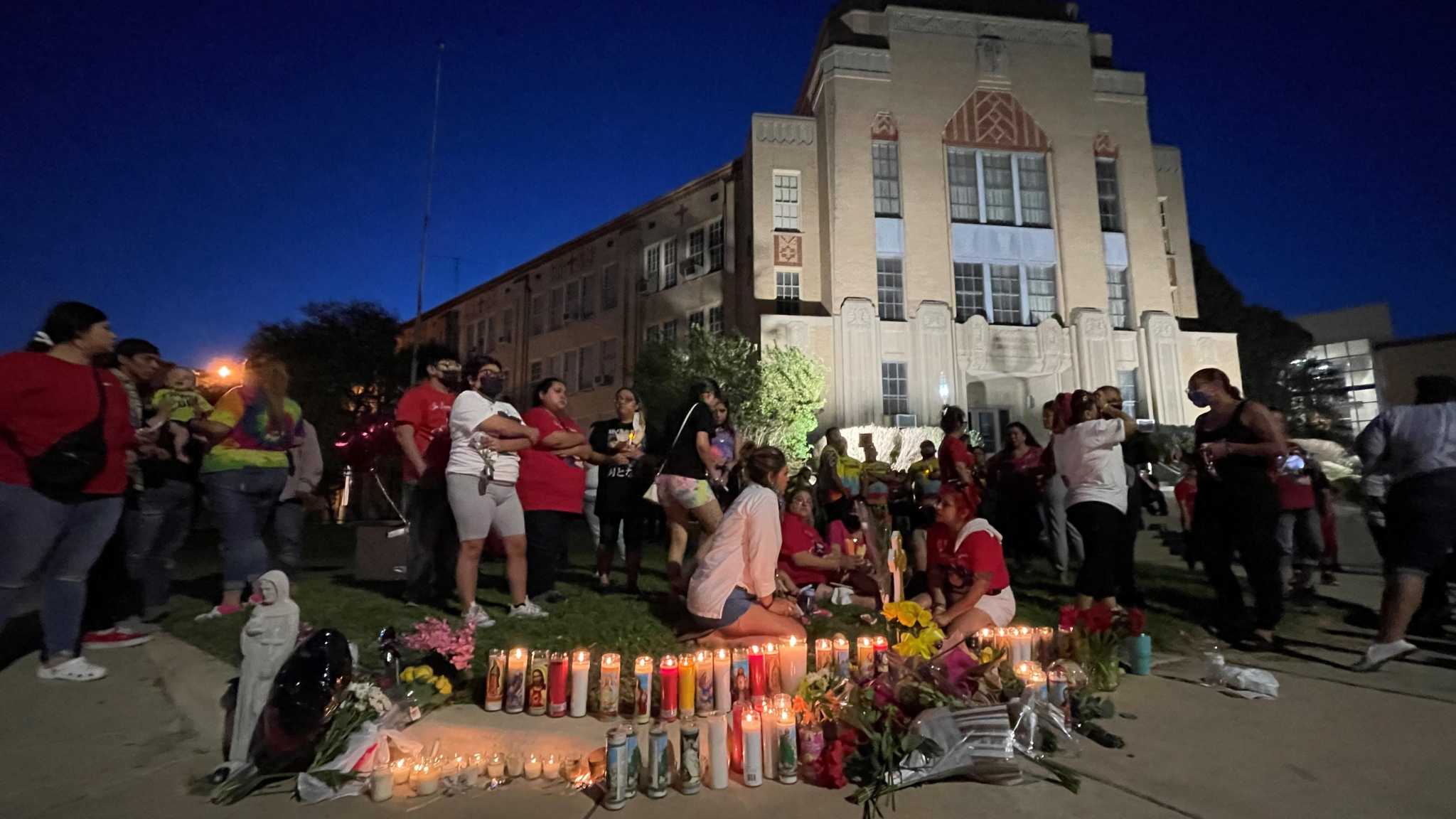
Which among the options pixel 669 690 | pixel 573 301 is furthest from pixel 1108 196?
pixel 669 690

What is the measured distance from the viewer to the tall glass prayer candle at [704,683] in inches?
140

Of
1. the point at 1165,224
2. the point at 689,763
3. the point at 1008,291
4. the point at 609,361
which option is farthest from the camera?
the point at 609,361

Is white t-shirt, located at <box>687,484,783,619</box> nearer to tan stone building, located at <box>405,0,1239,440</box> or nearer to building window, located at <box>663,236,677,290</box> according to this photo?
tan stone building, located at <box>405,0,1239,440</box>

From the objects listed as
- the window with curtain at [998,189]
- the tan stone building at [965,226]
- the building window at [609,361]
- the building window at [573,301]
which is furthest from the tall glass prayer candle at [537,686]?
the building window at [573,301]

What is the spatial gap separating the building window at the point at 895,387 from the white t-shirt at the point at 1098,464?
17.2 m

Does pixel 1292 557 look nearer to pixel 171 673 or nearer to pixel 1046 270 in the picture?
pixel 171 673

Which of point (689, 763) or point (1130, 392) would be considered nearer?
point (689, 763)

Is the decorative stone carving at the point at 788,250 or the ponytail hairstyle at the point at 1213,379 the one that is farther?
the decorative stone carving at the point at 788,250

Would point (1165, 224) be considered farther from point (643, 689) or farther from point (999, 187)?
point (643, 689)

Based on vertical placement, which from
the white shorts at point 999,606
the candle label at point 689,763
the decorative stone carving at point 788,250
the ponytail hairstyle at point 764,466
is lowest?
the candle label at point 689,763

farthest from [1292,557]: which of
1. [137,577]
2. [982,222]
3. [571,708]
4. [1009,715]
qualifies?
[982,222]

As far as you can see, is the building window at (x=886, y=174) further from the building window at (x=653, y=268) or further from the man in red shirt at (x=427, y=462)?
the man in red shirt at (x=427, y=462)

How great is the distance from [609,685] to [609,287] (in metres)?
29.3

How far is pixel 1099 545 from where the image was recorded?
505 cm
